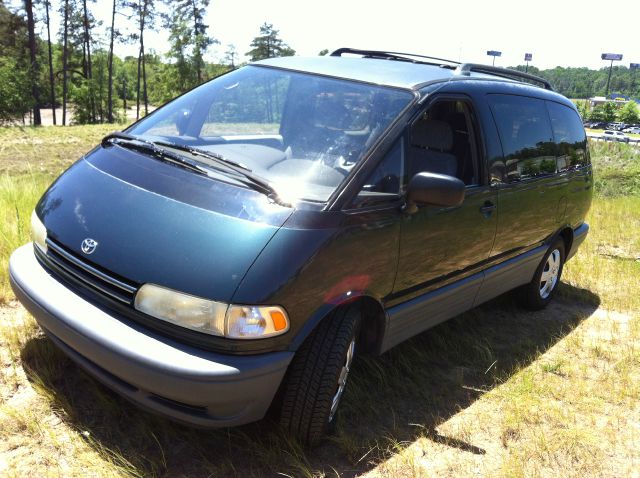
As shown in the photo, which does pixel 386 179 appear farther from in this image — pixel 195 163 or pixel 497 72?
pixel 497 72

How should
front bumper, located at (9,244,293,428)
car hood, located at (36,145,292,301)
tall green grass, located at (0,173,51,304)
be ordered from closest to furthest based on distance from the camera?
1. front bumper, located at (9,244,293,428)
2. car hood, located at (36,145,292,301)
3. tall green grass, located at (0,173,51,304)

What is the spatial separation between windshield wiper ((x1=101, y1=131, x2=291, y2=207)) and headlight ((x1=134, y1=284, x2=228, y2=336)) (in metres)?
0.62

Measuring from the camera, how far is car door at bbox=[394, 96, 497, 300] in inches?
132

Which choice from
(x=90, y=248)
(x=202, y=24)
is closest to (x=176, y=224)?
(x=90, y=248)

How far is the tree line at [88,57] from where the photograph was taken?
48500mm

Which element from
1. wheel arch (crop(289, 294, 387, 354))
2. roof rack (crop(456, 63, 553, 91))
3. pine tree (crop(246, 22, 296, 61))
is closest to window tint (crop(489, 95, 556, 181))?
roof rack (crop(456, 63, 553, 91))

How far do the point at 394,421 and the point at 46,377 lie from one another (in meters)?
1.91

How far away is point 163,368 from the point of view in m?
2.41

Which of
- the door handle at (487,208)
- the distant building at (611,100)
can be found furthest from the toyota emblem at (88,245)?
the distant building at (611,100)

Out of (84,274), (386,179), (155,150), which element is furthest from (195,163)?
(386,179)

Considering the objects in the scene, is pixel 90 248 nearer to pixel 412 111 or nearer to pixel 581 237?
pixel 412 111

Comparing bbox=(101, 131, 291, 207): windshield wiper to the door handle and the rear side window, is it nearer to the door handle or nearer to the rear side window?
the door handle

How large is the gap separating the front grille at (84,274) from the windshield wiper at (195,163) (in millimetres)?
707

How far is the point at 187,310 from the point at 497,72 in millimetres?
3356
